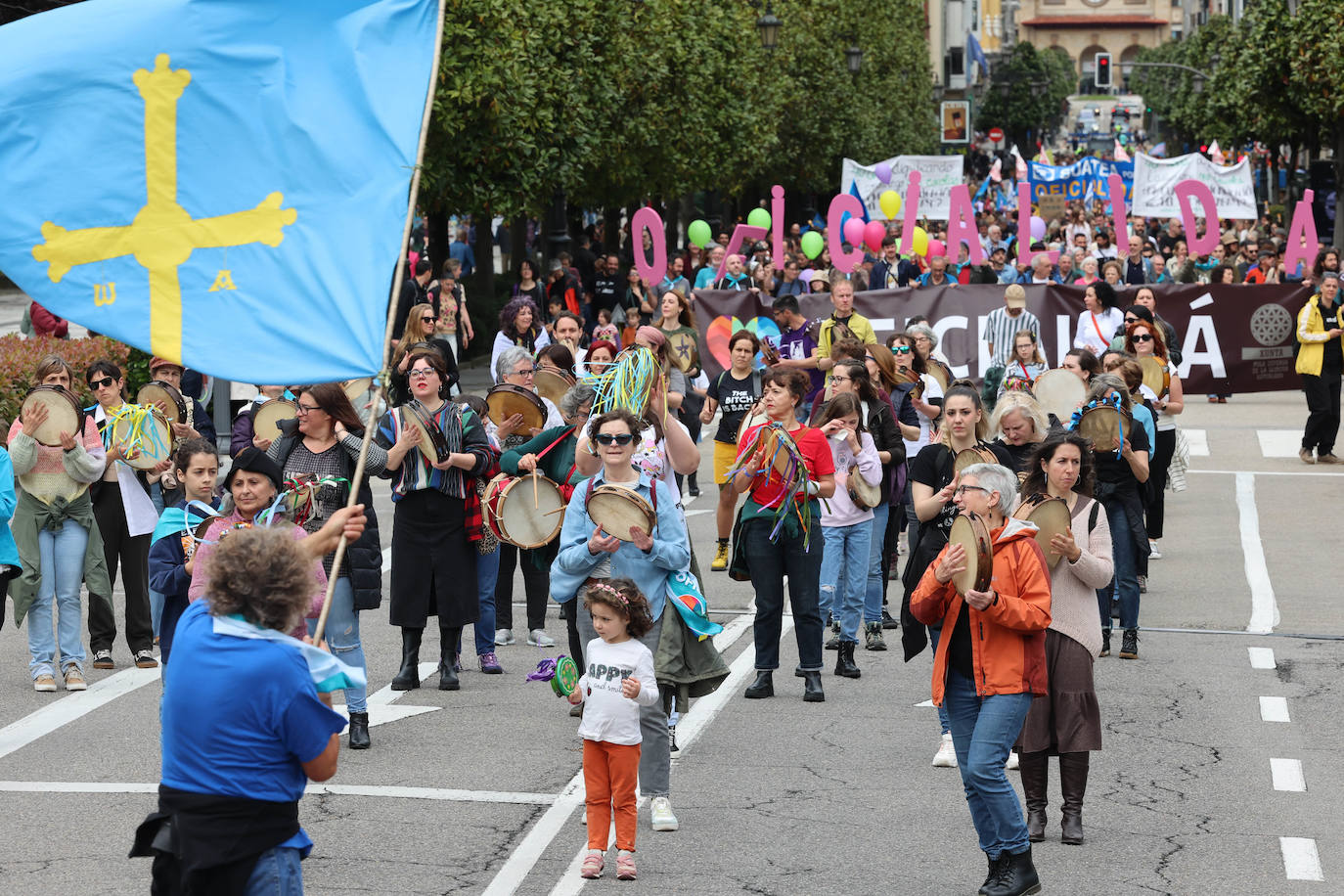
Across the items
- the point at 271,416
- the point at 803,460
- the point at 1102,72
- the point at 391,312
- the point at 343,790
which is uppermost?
the point at 1102,72

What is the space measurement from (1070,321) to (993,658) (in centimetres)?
1367

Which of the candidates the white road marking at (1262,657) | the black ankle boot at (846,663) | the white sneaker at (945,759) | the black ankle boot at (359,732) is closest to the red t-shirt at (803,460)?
the black ankle boot at (846,663)

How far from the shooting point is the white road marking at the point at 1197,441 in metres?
20.2

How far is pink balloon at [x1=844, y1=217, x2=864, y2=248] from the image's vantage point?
1180 inches

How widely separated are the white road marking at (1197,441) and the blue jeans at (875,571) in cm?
939

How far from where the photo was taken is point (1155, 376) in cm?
1320

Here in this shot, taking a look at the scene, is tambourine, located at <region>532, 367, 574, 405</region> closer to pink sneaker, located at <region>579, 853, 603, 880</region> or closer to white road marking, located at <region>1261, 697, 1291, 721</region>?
white road marking, located at <region>1261, 697, 1291, 721</region>

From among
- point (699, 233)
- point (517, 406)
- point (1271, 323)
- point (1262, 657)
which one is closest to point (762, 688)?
point (517, 406)

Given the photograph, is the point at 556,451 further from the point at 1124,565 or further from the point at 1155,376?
the point at 1155,376

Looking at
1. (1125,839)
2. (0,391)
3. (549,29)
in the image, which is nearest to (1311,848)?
(1125,839)

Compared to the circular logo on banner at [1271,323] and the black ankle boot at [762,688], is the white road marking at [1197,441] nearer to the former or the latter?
the circular logo on banner at [1271,323]

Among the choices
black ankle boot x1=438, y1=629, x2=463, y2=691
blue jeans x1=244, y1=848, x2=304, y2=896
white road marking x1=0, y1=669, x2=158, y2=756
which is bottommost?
white road marking x1=0, y1=669, x2=158, y2=756

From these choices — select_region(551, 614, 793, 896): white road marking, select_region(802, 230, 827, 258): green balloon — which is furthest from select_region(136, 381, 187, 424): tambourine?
select_region(802, 230, 827, 258): green balloon

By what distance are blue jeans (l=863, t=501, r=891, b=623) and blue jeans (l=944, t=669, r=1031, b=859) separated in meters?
4.29
